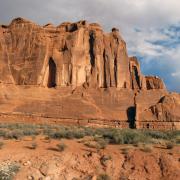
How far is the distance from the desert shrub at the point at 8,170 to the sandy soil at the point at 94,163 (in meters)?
0.16

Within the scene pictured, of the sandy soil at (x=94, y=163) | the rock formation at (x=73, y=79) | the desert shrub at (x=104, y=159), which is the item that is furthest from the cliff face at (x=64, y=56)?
the desert shrub at (x=104, y=159)

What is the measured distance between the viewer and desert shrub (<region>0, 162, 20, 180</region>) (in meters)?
11.6

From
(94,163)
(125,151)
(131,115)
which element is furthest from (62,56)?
(94,163)

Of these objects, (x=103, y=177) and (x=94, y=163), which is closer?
(x=103, y=177)

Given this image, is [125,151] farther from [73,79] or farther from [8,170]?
[73,79]

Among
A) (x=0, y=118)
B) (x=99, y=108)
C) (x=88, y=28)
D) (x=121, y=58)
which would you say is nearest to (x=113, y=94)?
(x=99, y=108)

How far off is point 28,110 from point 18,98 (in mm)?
2393

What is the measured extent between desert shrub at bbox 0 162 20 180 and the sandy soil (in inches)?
6.1

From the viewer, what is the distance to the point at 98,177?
12.0m

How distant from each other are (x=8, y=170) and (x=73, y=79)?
150 ft

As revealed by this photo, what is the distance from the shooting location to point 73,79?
57469 millimetres

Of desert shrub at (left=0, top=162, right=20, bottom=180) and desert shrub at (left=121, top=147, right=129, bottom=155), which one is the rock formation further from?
desert shrub at (left=0, top=162, right=20, bottom=180)

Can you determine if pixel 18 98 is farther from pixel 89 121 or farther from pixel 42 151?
pixel 42 151

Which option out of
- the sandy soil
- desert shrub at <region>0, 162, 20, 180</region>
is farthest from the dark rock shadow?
desert shrub at <region>0, 162, 20, 180</region>
